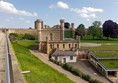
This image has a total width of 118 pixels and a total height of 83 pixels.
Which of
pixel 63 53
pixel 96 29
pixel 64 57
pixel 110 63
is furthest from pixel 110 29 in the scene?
pixel 110 63

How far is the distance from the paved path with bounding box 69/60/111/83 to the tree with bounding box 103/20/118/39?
37.4 m

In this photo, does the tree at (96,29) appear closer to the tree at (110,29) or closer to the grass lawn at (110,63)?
the tree at (110,29)

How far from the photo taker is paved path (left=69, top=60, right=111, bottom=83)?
27.4 m

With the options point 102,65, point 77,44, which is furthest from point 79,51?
point 102,65

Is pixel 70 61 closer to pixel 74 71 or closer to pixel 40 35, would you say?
pixel 74 71

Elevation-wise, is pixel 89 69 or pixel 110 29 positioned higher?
pixel 110 29

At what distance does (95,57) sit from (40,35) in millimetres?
15854

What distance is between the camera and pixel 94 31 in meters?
74.8

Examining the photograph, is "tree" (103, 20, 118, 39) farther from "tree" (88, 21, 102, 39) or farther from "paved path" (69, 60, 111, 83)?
"paved path" (69, 60, 111, 83)

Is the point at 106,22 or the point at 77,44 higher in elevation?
the point at 106,22

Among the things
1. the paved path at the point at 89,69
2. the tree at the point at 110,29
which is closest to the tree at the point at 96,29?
the tree at the point at 110,29

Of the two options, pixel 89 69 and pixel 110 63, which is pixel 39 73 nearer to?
pixel 89 69

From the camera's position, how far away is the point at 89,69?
3178 cm

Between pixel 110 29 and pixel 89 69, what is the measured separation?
43.4 meters
